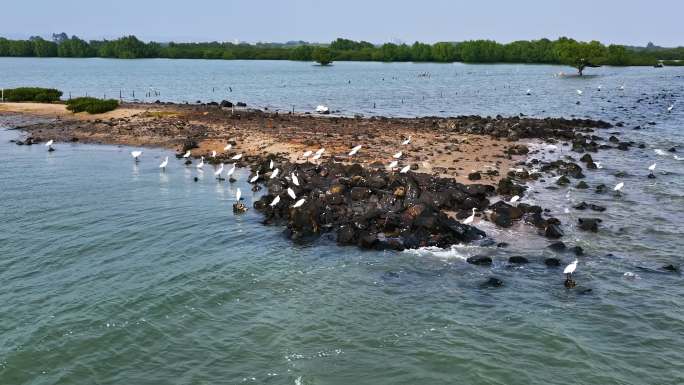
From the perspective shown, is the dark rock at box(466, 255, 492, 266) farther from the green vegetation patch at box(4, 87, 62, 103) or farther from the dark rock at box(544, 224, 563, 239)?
the green vegetation patch at box(4, 87, 62, 103)

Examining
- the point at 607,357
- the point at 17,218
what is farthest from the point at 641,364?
the point at 17,218

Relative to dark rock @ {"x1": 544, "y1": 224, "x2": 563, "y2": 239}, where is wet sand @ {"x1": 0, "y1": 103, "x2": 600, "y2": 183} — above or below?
above

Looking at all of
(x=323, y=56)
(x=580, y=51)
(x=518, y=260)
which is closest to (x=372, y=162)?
(x=518, y=260)

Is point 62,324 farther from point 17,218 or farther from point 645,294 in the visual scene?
point 645,294

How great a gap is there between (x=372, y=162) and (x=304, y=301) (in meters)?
17.7

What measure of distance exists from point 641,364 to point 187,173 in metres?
26.2

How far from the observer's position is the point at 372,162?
110ft

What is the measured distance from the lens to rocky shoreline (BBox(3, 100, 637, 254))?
Result: 22.4 meters

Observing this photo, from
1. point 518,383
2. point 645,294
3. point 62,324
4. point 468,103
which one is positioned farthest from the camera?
point 468,103

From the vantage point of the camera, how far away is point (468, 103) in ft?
240

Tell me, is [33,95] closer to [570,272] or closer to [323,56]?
[570,272]

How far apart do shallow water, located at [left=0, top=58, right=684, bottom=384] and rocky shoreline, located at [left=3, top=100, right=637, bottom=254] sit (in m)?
1.21

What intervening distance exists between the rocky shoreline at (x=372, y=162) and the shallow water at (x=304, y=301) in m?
1.21

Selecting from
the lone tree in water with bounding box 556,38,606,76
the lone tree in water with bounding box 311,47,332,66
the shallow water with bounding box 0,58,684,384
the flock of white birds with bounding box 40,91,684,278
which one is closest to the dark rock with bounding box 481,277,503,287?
the shallow water with bounding box 0,58,684,384
